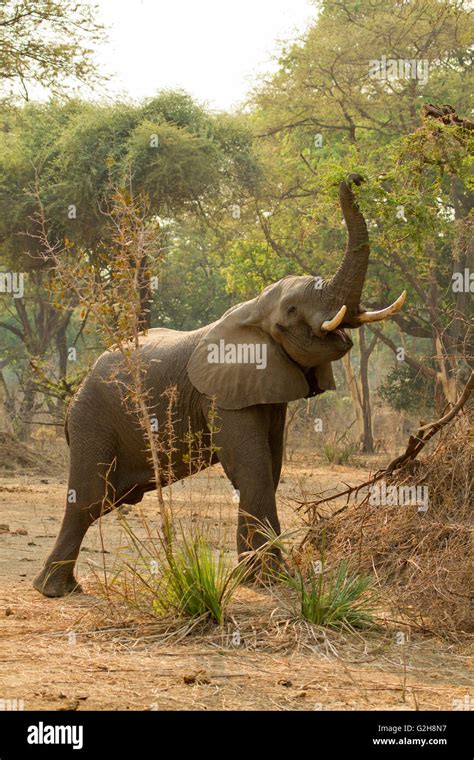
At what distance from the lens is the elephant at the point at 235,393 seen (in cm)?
924

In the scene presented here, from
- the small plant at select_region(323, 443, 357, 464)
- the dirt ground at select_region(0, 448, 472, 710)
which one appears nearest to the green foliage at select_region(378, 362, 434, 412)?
the small plant at select_region(323, 443, 357, 464)

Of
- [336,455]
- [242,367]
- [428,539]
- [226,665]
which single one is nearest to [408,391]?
[336,455]

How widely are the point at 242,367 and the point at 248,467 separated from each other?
84 centimetres

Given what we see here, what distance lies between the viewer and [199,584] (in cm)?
731

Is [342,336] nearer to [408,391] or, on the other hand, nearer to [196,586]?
[196,586]

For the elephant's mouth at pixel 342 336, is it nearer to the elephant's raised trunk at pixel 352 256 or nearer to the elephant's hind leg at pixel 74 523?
the elephant's raised trunk at pixel 352 256

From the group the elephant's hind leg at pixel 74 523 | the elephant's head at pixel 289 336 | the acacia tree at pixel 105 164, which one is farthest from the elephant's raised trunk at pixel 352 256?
the acacia tree at pixel 105 164

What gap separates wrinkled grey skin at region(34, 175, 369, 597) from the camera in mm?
9289

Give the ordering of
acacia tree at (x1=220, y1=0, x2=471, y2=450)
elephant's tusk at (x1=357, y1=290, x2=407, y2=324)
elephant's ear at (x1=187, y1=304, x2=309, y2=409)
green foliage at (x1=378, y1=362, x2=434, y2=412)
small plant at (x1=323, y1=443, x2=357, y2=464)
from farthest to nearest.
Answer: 1. green foliage at (x1=378, y1=362, x2=434, y2=412)
2. acacia tree at (x1=220, y1=0, x2=471, y2=450)
3. small plant at (x1=323, y1=443, x2=357, y2=464)
4. elephant's ear at (x1=187, y1=304, x2=309, y2=409)
5. elephant's tusk at (x1=357, y1=290, x2=407, y2=324)

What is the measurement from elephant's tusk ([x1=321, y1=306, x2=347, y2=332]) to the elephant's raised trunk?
0.47 feet

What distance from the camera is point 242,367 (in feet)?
31.6

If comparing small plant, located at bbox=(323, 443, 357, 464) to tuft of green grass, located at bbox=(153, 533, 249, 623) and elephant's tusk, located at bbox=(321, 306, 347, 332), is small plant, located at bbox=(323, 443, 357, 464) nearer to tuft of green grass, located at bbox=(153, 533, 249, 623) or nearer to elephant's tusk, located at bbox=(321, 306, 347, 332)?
Answer: elephant's tusk, located at bbox=(321, 306, 347, 332)
